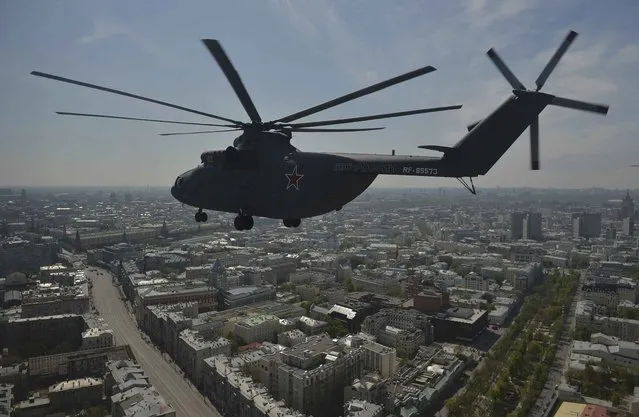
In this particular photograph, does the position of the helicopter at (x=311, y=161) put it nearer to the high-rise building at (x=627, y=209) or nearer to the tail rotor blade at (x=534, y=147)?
the tail rotor blade at (x=534, y=147)

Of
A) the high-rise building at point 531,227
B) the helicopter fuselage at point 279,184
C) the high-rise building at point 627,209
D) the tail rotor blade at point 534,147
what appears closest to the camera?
the tail rotor blade at point 534,147

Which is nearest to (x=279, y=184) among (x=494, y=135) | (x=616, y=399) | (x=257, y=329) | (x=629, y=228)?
(x=494, y=135)

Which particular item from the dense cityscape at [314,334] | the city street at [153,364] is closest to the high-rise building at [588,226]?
the dense cityscape at [314,334]

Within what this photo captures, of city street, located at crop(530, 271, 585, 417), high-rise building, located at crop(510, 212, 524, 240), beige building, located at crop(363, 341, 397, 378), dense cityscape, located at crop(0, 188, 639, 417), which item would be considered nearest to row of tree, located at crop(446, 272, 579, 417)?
dense cityscape, located at crop(0, 188, 639, 417)

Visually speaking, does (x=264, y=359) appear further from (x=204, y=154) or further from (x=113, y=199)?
(x=113, y=199)

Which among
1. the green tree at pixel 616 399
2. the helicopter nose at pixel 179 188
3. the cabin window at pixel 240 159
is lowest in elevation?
the green tree at pixel 616 399

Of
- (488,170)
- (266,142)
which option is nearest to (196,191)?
(266,142)

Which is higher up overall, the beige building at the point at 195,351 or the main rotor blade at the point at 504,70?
the main rotor blade at the point at 504,70

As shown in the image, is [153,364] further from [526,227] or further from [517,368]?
[526,227]

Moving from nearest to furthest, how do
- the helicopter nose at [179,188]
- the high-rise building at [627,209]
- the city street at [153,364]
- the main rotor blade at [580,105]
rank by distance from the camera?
the main rotor blade at [580,105], the helicopter nose at [179,188], the city street at [153,364], the high-rise building at [627,209]
